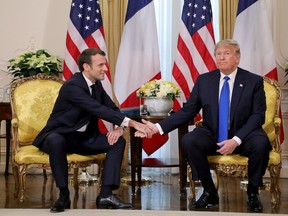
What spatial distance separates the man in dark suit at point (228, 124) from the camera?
14.8 feet

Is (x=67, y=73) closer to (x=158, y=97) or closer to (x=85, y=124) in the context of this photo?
(x=158, y=97)

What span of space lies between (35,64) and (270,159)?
2998 mm

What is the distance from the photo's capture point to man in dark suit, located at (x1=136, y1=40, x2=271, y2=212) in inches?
178

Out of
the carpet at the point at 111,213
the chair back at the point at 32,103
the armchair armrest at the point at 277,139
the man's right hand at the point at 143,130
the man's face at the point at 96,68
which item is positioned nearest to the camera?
the carpet at the point at 111,213

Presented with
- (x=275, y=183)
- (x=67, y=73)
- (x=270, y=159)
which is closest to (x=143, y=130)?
(x=270, y=159)

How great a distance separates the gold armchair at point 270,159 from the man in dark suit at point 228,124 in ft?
0.26

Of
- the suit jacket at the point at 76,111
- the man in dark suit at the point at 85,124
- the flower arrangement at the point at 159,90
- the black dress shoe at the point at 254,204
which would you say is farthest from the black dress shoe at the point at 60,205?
the flower arrangement at the point at 159,90

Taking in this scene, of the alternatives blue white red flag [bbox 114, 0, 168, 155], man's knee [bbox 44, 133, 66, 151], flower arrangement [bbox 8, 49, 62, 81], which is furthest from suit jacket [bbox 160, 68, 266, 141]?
flower arrangement [bbox 8, 49, 62, 81]

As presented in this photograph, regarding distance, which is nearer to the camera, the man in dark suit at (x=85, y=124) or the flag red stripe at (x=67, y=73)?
the man in dark suit at (x=85, y=124)

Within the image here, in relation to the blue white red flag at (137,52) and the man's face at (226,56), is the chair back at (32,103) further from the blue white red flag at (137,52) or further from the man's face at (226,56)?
the man's face at (226,56)

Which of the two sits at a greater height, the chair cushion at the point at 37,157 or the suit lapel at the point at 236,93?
the suit lapel at the point at 236,93

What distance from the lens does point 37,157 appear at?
477 centimetres

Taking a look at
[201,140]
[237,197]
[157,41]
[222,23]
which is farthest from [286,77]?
[201,140]

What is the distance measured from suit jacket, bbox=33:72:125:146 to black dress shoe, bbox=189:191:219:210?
35.3 inches
